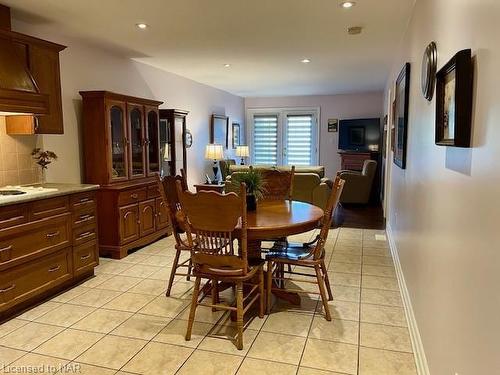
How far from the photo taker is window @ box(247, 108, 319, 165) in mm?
9539

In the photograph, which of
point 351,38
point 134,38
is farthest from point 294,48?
point 134,38

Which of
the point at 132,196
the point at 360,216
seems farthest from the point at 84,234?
the point at 360,216

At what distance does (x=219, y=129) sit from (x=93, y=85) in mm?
3725

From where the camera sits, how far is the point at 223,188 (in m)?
5.33

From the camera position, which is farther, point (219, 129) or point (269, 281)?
point (219, 129)

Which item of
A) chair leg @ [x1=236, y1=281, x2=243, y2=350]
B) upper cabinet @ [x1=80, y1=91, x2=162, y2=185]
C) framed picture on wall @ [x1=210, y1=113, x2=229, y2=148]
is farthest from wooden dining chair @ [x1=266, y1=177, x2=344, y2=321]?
framed picture on wall @ [x1=210, y1=113, x2=229, y2=148]

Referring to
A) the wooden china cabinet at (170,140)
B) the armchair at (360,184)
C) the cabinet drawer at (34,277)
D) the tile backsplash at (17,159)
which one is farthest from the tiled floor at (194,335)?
the armchair at (360,184)

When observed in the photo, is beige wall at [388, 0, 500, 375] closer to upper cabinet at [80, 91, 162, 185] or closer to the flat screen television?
upper cabinet at [80, 91, 162, 185]

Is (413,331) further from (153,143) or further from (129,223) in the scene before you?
(153,143)

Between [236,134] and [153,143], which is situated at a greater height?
[236,134]

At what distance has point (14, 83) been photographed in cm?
288

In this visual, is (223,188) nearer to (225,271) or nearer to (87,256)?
(87,256)

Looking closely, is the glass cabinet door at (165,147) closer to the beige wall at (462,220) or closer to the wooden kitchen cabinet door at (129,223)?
the wooden kitchen cabinet door at (129,223)

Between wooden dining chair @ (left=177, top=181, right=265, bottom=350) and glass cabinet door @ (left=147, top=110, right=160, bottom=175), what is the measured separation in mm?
2532
